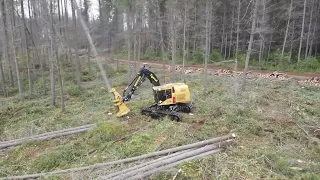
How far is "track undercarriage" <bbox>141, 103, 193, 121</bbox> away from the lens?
11191 millimetres

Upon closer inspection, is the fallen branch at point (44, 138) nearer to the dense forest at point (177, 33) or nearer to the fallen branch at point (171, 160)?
the fallen branch at point (171, 160)

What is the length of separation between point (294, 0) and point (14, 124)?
25.8m

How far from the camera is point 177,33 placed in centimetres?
2677

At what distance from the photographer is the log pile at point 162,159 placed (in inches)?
274

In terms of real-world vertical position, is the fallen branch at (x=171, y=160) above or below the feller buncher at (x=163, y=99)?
below

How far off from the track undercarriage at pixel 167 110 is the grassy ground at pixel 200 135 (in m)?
0.34

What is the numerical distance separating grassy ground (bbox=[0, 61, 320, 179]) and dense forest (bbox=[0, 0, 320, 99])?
553 centimetres

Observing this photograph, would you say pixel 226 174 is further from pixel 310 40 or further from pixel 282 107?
pixel 310 40

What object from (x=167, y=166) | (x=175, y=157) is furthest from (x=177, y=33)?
(x=167, y=166)

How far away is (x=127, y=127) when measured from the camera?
10.5 metres

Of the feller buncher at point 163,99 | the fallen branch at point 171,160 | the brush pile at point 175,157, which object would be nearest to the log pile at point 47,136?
the feller buncher at point 163,99

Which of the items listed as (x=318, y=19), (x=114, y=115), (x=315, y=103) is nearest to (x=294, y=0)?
(x=318, y=19)

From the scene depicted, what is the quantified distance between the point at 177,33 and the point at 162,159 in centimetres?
2082

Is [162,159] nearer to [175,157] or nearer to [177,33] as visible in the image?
[175,157]
